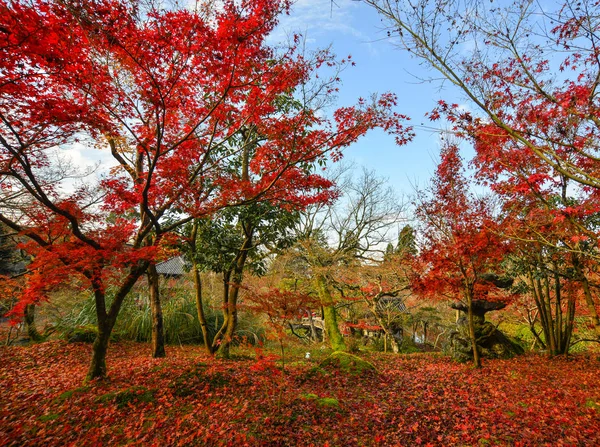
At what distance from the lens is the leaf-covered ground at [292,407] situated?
3.70 metres

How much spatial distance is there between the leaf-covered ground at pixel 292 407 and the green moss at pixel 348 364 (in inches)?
6.8

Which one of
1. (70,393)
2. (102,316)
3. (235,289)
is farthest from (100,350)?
(235,289)

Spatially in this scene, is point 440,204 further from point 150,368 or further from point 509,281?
point 150,368

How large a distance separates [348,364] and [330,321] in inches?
215

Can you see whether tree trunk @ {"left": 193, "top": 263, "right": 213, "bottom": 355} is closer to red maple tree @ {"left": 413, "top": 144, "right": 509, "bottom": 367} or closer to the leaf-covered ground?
the leaf-covered ground

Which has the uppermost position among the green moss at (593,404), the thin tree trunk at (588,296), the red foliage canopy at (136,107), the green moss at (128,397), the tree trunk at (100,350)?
the red foliage canopy at (136,107)

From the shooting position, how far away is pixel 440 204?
838cm

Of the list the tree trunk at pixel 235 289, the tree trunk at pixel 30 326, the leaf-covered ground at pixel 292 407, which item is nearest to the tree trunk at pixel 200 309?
the tree trunk at pixel 235 289

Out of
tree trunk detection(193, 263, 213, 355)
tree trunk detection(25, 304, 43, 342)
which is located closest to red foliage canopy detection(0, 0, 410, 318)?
tree trunk detection(193, 263, 213, 355)

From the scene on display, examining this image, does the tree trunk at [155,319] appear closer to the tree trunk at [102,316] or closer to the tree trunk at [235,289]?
the tree trunk at [235,289]

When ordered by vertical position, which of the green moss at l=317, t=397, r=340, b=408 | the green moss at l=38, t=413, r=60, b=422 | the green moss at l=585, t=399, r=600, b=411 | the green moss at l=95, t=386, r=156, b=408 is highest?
the green moss at l=95, t=386, r=156, b=408

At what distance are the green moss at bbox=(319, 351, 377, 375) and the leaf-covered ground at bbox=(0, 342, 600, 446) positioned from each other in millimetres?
172

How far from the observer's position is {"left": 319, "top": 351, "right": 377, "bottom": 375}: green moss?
6.53 m

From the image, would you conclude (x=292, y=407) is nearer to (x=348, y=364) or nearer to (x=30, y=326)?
(x=348, y=364)
